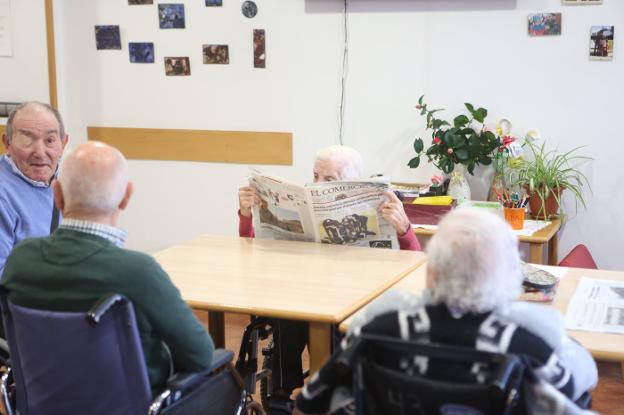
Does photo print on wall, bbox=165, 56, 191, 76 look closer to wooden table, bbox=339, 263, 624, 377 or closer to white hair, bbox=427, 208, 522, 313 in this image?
wooden table, bbox=339, 263, 624, 377

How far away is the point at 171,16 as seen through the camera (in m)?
4.44

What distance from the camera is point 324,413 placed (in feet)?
5.28

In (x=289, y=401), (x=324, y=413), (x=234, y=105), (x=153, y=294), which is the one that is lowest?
(x=289, y=401)

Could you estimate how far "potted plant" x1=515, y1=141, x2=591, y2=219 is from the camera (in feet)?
12.3

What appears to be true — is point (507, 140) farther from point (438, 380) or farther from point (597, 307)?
point (438, 380)

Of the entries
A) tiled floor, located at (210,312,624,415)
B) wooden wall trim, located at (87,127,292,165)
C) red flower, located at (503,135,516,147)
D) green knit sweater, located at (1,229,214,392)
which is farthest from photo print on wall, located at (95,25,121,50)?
green knit sweater, located at (1,229,214,392)

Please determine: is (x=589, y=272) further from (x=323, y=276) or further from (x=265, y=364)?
(x=265, y=364)

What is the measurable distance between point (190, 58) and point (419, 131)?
137 centimetres

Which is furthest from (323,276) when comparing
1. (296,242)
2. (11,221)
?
(11,221)

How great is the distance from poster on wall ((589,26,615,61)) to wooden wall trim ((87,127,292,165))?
1611mm

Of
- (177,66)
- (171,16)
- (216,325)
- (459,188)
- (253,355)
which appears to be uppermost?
(171,16)

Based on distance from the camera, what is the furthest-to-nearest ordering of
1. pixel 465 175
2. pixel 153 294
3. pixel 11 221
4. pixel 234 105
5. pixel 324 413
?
pixel 234 105, pixel 465 175, pixel 11 221, pixel 153 294, pixel 324 413

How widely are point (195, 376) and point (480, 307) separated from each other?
0.74 meters

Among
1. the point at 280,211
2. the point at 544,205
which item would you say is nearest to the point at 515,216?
the point at 544,205
